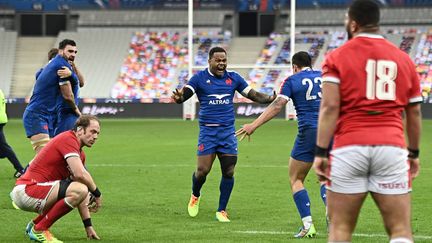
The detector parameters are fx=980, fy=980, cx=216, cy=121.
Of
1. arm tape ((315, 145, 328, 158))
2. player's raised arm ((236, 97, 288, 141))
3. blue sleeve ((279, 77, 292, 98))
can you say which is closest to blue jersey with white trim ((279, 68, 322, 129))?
blue sleeve ((279, 77, 292, 98))

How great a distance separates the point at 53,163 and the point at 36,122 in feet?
12.6

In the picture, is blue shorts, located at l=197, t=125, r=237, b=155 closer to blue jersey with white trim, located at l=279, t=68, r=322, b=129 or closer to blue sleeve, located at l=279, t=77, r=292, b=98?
blue jersey with white trim, located at l=279, t=68, r=322, b=129

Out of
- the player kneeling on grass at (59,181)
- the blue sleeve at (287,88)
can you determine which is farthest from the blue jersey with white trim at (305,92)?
the player kneeling on grass at (59,181)

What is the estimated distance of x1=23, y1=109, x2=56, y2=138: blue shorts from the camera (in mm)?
13503

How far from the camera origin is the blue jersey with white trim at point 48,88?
12.9m

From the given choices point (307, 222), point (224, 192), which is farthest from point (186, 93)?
point (307, 222)

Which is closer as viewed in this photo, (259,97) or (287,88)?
(287,88)

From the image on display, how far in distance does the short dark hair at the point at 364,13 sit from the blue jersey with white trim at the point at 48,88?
6.79 meters

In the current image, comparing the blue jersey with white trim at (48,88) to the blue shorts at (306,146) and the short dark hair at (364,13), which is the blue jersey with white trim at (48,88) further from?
the short dark hair at (364,13)

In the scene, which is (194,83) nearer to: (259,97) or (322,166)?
(259,97)

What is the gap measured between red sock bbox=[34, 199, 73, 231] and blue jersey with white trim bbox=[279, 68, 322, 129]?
8.83 feet

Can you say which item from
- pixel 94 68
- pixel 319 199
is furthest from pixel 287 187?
pixel 94 68

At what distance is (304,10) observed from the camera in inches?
1984

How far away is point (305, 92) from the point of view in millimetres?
10836
